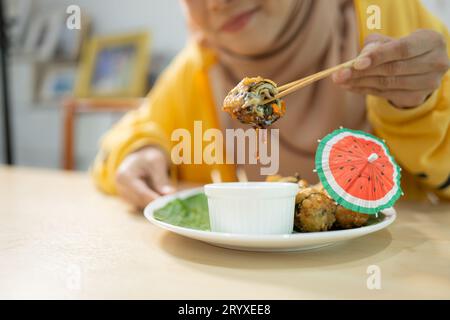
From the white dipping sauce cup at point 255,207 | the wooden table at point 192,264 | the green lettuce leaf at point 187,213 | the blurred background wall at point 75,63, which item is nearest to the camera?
the wooden table at point 192,264

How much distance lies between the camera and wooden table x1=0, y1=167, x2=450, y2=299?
1.22 feet

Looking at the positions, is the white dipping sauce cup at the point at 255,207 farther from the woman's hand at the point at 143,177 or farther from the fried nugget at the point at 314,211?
the woman's hand at the point at 143,177

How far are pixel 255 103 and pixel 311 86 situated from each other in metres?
0.41

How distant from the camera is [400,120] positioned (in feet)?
2.39

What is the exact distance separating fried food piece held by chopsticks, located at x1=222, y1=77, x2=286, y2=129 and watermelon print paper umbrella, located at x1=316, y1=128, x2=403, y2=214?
74mm

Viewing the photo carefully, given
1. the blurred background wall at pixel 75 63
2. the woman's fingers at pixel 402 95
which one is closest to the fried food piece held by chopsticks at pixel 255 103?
the woman's fingers at pixel 402 95

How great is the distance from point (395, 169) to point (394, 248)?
10cm

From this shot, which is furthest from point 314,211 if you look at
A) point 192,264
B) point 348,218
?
point 192,264

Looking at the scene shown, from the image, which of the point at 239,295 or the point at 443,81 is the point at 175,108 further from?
the point at 239,295

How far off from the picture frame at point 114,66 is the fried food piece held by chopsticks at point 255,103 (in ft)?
5.21

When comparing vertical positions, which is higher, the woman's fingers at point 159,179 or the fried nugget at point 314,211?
the fried nugget at point 314,211

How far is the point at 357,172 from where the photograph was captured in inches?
20.1

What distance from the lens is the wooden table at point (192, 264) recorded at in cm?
37

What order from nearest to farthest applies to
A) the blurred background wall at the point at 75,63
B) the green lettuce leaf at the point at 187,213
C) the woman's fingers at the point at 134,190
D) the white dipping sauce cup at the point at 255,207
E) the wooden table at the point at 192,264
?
1. the wooden table at the point at 192,264
2. the white dipping sauce cup at the point at 255,207
3. the green lettuce leaf at the point at 187,213
4. the woman's fingers at the point at 134,190
5. the blurred background wall at the point at 75,63
